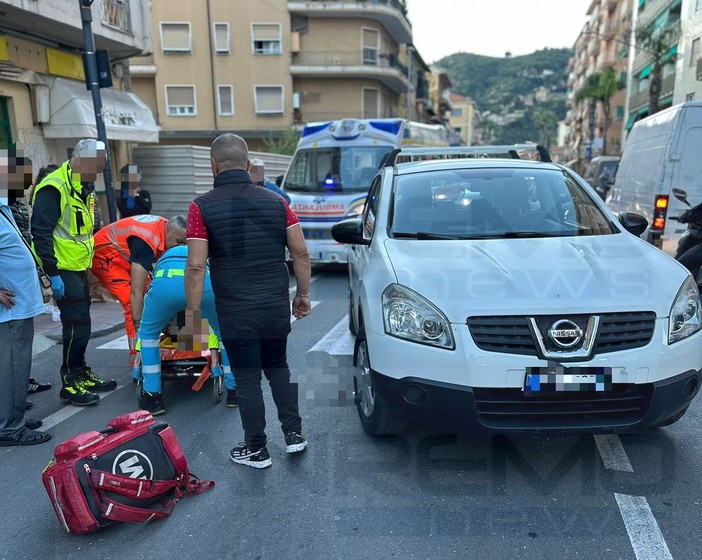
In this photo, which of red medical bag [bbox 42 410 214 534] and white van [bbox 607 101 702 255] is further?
white van [bbox 607 101 702 255]

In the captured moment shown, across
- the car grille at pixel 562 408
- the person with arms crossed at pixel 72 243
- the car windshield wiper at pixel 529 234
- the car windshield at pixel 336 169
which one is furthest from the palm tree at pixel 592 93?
the car grille at pixel 562 408

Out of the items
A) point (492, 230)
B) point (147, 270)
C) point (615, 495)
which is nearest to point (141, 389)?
→ point (147, 270)

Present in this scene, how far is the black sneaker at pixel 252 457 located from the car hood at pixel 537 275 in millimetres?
1289

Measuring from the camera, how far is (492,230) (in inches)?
154

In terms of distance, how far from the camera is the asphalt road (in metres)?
2.66

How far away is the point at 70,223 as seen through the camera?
4320 millimetres

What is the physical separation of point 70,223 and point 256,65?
30.6 meters

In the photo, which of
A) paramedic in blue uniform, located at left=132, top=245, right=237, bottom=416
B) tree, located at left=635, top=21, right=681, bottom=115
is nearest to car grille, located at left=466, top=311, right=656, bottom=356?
paramedic in blue uniform, located at left=132, top=245, right=237, bottom=416

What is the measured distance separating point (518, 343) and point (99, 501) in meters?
2.14

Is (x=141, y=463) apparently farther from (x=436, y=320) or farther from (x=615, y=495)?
(x=615, y=495)

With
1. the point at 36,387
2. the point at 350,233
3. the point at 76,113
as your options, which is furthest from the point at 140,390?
the point at 76,113

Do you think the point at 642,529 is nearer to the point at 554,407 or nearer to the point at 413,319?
the point at 554,407

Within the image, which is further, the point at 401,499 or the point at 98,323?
the point at 98,323

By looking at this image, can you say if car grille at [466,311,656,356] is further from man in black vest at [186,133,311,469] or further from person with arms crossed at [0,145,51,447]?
person with arms crossed at [0,145,51,447]
